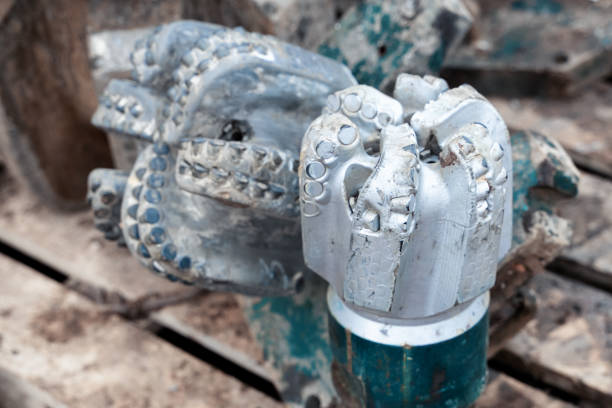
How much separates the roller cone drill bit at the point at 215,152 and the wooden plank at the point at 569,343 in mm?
343

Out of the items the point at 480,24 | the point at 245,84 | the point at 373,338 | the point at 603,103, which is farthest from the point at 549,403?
the point at 480,24

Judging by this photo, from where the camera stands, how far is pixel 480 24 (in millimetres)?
1525

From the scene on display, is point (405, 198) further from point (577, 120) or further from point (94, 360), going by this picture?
point (577, 120)

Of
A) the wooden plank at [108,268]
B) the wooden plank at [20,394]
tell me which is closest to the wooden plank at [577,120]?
the wooden plank at [108,268]

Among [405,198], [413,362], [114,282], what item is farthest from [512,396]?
[114,282]

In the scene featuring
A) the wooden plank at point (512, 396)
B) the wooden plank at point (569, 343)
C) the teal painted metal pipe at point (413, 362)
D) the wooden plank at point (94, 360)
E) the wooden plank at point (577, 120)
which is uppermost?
the teal painted metal pipe at point (413, 362)

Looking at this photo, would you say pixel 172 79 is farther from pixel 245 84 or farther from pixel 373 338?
pixel 373 338

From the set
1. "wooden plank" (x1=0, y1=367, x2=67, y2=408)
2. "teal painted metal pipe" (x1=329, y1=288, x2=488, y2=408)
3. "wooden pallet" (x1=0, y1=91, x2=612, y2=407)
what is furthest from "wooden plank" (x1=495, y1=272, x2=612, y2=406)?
"wooden plank" (x1=0, y1=367, x2=67, y2=408)

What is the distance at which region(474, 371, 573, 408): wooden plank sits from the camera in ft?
2.99

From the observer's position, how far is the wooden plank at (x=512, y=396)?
2.99ft

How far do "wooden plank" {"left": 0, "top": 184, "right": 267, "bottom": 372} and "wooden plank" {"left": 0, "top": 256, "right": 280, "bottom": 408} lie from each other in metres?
0.04

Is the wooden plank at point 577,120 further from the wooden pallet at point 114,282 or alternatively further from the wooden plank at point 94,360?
the wooden plank at point 94,360

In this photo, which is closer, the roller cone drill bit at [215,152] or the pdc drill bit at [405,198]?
the pdc drill bit at [405,198]

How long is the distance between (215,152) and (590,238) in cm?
65
